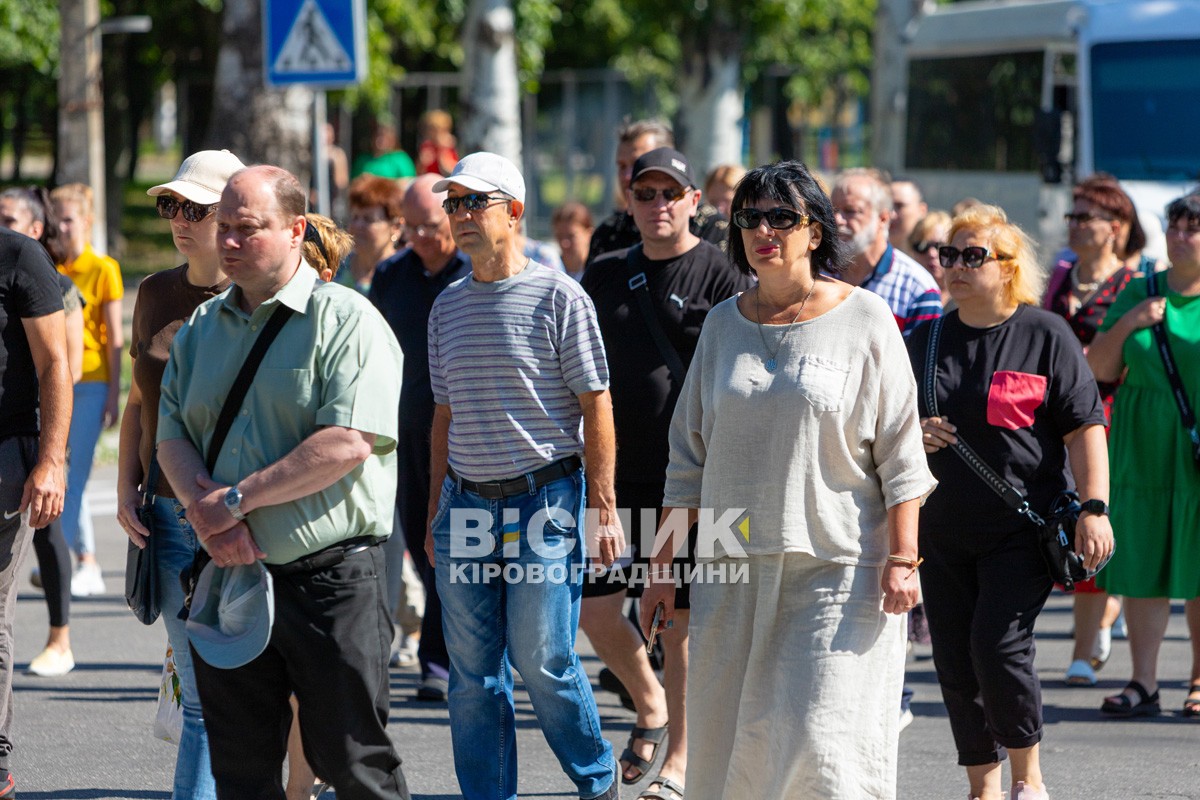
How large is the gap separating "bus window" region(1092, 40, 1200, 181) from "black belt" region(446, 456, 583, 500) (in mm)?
9994

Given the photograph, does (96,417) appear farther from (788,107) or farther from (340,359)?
(788,107)

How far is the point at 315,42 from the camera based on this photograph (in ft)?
32.1

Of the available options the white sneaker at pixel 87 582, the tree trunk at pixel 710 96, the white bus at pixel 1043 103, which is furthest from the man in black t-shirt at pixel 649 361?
the tree trunk at pixel 710 96

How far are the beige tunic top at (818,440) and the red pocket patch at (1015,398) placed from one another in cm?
103

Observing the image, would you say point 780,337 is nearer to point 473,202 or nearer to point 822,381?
point 822,381

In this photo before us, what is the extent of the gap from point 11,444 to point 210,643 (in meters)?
1.68

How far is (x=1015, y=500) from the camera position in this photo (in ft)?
17.0

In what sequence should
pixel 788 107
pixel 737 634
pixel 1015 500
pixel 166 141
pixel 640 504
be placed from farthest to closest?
1. pixel 166 141
2. pixel 788 107
3. pixel 640 504
4. pixel 1015 500
5. pixel 737 634

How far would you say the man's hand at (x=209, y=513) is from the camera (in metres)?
3.96

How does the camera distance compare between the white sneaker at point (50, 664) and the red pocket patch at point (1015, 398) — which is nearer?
the red pocket patch at point (1015, 398)

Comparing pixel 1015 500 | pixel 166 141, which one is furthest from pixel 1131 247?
pixel 166 141

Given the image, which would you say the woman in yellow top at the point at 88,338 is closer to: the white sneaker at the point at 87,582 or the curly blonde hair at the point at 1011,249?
the white sneaker at the point at 87,582

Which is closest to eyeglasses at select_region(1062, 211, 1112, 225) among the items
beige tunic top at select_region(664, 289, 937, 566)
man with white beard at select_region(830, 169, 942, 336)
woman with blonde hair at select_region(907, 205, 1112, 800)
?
man with white beard at select_region(830, 169, 942, 336)

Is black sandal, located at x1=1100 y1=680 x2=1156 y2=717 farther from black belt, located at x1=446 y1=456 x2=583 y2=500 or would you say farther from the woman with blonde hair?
black belt, located at x1=446 y1=456 x2=583 y2=500
